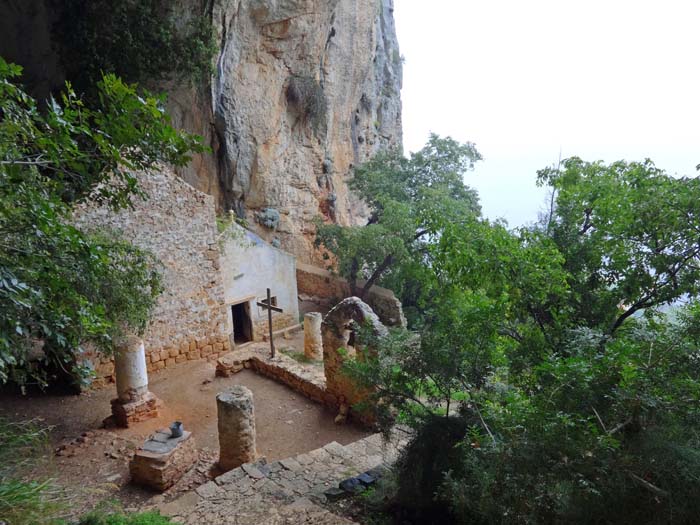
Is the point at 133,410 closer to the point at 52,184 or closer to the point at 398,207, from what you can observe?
the point at 52,184

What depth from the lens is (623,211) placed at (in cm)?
571

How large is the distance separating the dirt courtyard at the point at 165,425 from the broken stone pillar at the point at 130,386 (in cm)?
21

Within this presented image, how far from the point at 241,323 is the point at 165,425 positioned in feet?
16.3

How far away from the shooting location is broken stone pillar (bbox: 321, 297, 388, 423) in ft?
29.5

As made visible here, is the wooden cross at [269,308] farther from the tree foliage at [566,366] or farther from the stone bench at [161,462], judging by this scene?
the tree foliage at [566,366]

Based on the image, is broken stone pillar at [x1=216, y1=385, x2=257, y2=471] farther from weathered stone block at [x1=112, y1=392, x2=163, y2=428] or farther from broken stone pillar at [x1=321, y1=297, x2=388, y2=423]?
weathered stone block at [x1=112, y1=392, x2=163, y2=428]

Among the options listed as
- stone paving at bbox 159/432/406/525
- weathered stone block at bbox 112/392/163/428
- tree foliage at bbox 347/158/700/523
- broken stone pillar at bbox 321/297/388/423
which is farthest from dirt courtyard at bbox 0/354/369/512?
tree foliage at bbox 347/158/700/523

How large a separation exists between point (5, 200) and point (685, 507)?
536 centimetres

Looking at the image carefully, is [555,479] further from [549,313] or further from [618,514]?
[549,313]

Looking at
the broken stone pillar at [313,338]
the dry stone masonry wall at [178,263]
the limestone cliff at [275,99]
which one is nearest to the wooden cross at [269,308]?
the broken stone pillar at [313,338]

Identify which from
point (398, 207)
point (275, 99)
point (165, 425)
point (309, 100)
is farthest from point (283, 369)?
point (309, 100)

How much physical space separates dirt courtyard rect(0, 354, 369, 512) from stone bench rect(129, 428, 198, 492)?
15 cm

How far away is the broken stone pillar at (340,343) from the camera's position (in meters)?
8.99

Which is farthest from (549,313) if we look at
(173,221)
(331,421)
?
(173,221)
